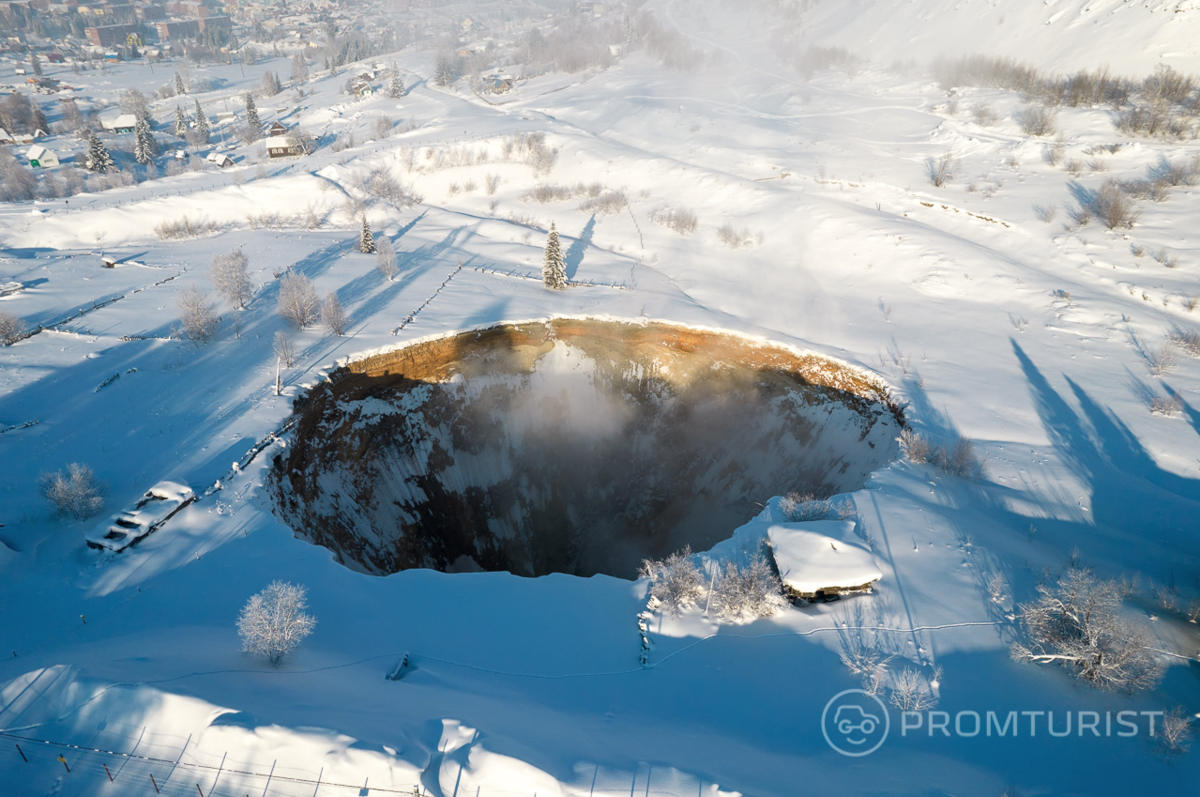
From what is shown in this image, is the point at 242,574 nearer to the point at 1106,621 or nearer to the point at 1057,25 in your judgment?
the point at 1106,621

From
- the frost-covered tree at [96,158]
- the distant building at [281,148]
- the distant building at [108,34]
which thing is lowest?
the frost-covered tree at [96,158]

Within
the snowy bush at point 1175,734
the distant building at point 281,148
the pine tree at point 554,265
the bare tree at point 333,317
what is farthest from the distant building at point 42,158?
the snowy bush at point 1175,734

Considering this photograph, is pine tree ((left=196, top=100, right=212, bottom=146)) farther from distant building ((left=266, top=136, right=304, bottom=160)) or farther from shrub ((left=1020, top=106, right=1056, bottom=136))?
shrub ((left=1020, top=106, right=1056, bottom=136))

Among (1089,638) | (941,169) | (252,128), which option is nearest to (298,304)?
(1089,638)

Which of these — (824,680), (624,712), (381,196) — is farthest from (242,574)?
(381,196)

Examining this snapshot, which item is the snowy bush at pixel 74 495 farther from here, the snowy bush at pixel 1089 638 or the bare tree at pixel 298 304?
the snowy bush at pixel 1089 638

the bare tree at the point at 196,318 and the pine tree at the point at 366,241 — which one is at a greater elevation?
the pine tree at the point at 366,241

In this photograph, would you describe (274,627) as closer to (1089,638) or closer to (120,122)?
(1089,638)
